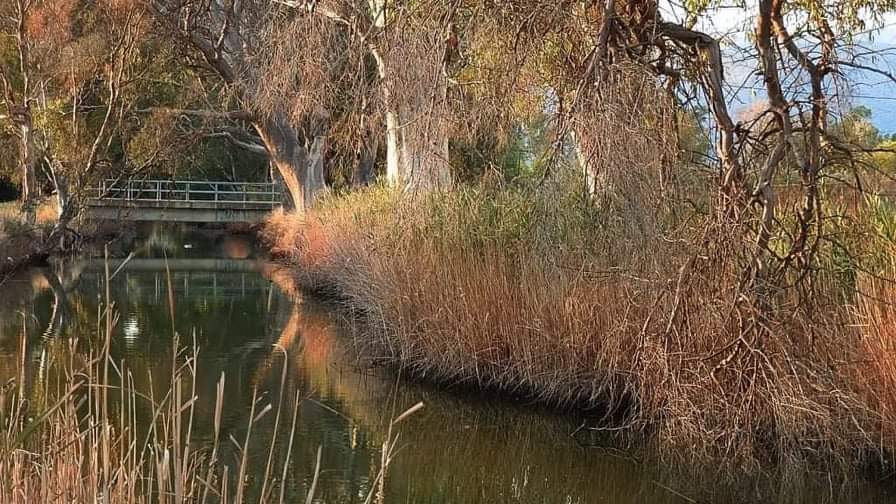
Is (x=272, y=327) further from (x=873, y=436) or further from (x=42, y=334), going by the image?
(x=873, y=436)

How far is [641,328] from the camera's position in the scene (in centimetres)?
549

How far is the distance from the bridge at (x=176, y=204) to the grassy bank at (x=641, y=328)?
1688cm

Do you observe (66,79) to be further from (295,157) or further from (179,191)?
(179,191)

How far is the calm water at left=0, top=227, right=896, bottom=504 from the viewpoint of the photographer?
5113 mm

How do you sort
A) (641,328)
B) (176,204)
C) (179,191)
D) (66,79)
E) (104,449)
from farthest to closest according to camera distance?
(179,191) < (176,204) < (66,79) < (641,328) < (104,449)

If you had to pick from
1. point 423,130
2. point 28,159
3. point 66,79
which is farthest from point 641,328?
point 66,79

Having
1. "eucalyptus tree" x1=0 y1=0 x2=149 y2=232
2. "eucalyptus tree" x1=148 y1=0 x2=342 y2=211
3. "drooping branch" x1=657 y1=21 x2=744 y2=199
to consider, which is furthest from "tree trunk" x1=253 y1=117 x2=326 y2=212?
"drooping branch" x1=657 y1=21 x2=744 y2=199

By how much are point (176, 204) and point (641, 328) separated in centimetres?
2261

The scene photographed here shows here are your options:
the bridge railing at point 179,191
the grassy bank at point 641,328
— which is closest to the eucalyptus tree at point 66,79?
the bridge railing at point 179,191

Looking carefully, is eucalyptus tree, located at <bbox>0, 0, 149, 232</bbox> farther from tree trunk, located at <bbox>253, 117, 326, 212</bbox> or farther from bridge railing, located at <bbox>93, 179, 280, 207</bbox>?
tree trunk, located at <bbox>253, 117, 326, 212</bbox>

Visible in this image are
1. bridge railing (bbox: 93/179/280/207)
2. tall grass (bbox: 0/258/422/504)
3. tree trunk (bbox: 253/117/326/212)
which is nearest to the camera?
tall grass (bbox: 0/258/422/504)

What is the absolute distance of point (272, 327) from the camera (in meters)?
10.6

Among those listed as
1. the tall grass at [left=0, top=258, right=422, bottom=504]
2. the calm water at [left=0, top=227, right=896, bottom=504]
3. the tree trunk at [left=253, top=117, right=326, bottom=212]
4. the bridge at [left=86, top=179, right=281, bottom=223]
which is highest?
the tree trunk at [left=253, top=117, right=326, bottom=212]

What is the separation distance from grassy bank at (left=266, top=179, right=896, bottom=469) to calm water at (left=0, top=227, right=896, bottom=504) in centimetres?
26
